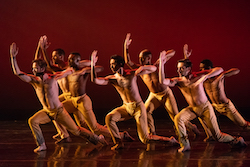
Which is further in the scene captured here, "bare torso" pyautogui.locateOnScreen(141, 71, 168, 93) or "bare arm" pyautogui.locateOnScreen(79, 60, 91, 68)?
"bare torso" pyautogui.locateOnScreen(141, 71, 168, 93)

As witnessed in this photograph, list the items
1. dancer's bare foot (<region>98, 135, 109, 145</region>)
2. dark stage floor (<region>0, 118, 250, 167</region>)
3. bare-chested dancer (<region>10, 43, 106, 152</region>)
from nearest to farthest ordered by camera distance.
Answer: dark stage floor (<region>0, 118, 250, 167</region>), bare-chested dancer (<region>10, 43, 106, 152</region>), dancer's bare foot (<region>98, 135, 109, 145</region>)

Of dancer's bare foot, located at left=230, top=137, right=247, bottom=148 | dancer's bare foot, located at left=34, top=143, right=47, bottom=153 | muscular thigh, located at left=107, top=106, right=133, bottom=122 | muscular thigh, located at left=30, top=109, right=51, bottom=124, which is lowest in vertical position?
dancer's bare foot, located at left=230, top=137, right=247, bottom=148

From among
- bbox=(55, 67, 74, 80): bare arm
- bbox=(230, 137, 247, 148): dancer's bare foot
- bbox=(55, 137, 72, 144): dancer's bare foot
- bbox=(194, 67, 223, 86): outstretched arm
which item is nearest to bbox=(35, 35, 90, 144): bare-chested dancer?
bbox=(55, 137, 72, 144): dancer's bare foot

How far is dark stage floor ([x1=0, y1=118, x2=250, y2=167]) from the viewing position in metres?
6.00

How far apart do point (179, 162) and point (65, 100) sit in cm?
245

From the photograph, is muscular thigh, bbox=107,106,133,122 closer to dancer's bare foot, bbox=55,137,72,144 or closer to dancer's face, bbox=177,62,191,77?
dancer's face, bbox=177,62,191,77

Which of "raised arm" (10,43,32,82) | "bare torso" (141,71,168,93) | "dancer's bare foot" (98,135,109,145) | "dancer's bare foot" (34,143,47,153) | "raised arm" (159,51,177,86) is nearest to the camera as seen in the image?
"raised arm" (159,51,177,86)

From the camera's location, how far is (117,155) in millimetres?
6562

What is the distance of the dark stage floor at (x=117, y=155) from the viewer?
600 centimetres

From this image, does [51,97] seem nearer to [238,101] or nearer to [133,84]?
[133,84]

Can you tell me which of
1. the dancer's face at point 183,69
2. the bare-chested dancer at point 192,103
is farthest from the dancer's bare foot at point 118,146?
the dancer's face at point 183,69

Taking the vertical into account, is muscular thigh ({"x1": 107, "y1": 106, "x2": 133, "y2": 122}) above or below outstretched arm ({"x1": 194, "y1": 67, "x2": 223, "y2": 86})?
below

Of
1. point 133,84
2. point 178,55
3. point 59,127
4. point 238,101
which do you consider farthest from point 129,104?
point 238,101

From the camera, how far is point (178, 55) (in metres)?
10.9
